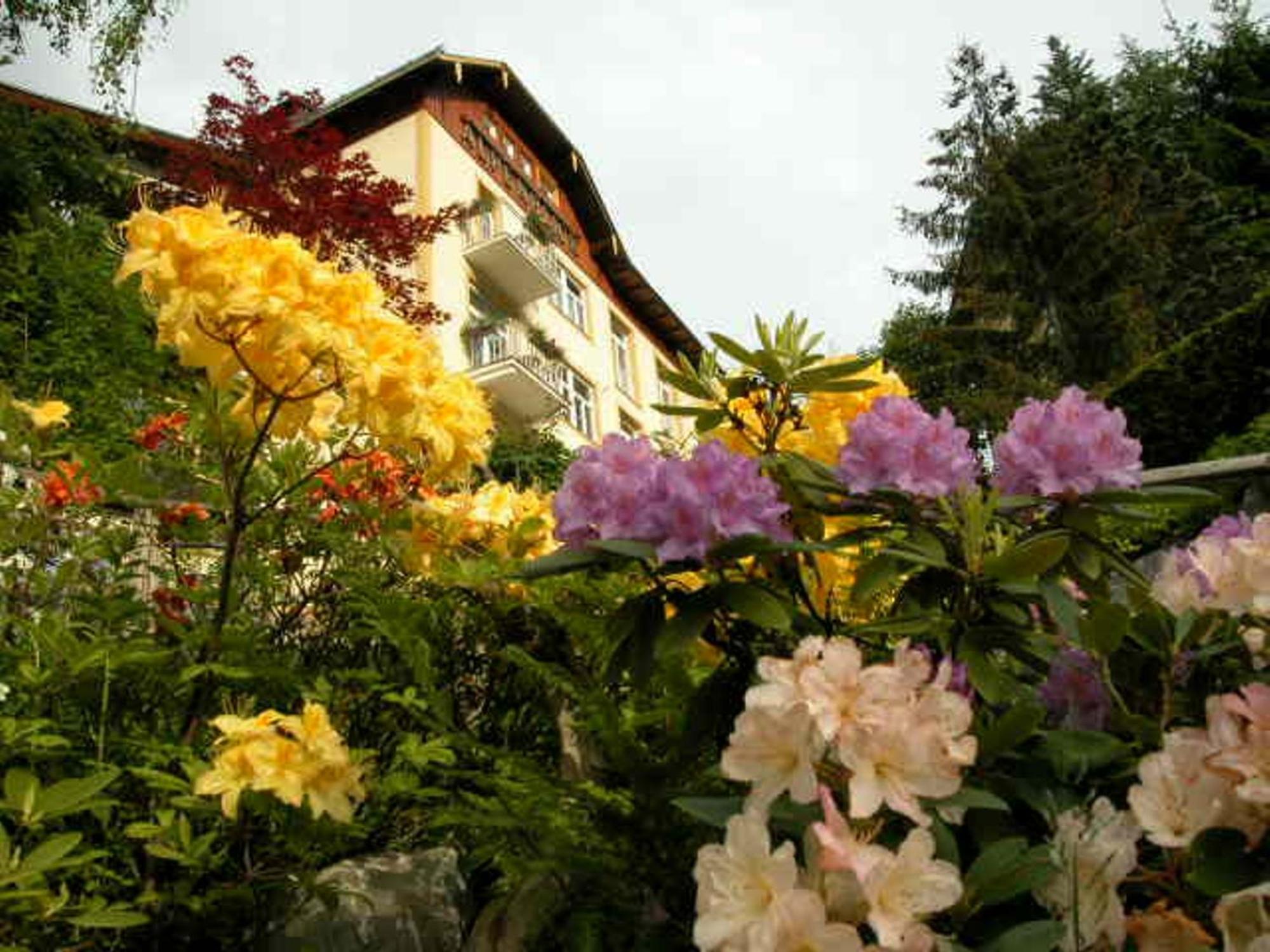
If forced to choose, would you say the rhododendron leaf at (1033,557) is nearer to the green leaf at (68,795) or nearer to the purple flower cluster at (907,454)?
the purple flower cluster at (907,454)

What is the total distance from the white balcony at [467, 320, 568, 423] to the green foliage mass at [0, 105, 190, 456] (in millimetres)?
6576

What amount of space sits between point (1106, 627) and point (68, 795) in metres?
1.14

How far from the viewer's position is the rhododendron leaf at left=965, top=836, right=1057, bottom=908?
0.88 metres

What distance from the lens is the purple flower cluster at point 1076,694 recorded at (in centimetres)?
119

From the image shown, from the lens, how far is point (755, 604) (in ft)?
3.68

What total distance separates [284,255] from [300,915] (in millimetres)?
1019

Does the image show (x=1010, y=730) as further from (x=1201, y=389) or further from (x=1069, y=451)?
(x=1201, y=389)

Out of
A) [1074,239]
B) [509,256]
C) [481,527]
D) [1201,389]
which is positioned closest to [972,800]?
[481,527]

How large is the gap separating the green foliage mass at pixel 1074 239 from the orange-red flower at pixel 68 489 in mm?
16053

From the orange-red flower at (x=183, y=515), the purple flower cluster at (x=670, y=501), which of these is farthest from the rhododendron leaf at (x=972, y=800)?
the orange-red flower at (x=183, y=515)

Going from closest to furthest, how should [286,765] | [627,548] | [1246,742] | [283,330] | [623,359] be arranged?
[1246,742], [627,548], [286,765], [283,330], [623,359]

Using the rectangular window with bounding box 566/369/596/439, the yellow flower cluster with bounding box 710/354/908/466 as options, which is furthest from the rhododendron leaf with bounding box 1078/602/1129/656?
the rectangular window with bounding box 566/369/596/439

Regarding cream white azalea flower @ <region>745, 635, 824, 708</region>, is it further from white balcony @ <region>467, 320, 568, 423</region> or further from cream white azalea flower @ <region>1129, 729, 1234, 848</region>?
white balcony @ <region>467, 320, 568, 423</region>

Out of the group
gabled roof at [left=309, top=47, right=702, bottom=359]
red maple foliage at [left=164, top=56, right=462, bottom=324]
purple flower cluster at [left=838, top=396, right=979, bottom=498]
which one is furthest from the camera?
gabled roof at [left=309, top=47, right=702, bottom=359]
